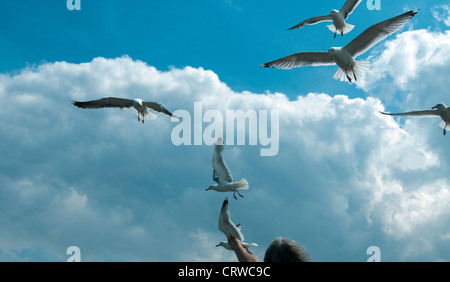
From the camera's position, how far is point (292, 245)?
2.64 m

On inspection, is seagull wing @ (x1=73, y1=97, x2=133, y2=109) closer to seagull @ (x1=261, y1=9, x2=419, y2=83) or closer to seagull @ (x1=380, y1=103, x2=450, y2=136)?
seagull @ (x1=261, y1=9, x2=419, y2=83)

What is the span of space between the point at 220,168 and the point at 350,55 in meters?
6.01

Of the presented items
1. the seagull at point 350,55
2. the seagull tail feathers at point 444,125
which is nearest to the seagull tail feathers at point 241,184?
the seagull at point 350,55

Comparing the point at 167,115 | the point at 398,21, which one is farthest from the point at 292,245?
the point at 167,115

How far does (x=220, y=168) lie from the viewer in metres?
8.98

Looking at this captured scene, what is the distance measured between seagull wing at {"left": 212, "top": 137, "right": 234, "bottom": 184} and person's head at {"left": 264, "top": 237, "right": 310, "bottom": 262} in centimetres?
609

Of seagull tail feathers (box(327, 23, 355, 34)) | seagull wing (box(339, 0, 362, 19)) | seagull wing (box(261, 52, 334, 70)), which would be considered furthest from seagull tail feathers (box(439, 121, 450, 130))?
seagull wing (box(339, 0, 362, 19))

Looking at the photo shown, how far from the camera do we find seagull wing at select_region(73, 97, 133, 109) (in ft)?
47.4

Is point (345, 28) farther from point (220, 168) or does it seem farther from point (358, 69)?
point (220, 168)

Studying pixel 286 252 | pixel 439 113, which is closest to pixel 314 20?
pixel 439 113
